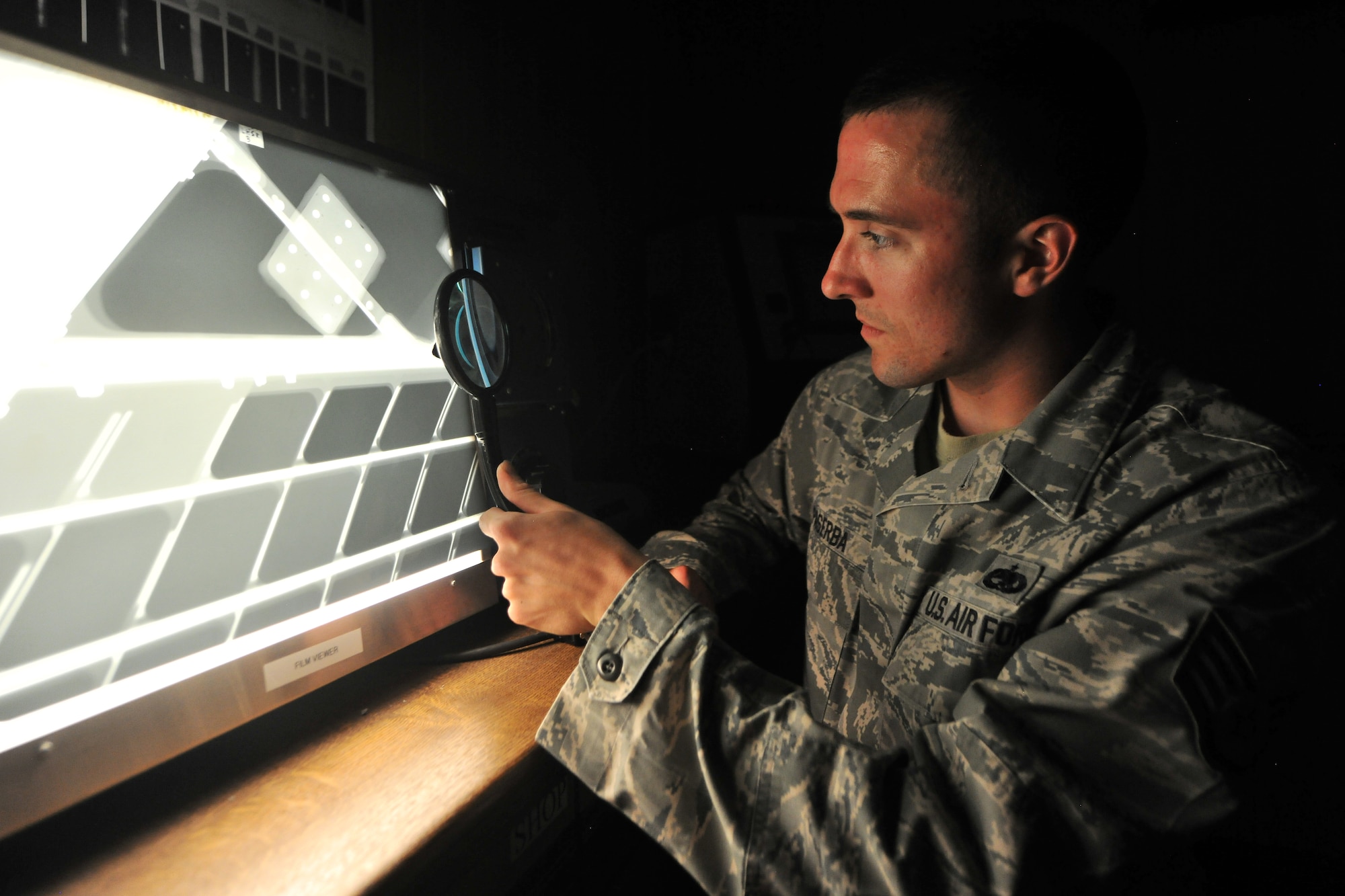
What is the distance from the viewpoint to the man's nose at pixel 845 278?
91 centimetres

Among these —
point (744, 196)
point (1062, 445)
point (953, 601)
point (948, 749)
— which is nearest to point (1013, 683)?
point (948, 749)

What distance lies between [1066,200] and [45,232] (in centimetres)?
104

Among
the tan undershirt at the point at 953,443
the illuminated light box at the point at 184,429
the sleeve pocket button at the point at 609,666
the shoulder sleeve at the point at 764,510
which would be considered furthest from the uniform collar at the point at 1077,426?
the illuminated light box at the point at 184,429

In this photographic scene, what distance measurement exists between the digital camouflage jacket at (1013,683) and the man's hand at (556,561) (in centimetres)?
5

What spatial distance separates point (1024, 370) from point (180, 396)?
3.24 ft

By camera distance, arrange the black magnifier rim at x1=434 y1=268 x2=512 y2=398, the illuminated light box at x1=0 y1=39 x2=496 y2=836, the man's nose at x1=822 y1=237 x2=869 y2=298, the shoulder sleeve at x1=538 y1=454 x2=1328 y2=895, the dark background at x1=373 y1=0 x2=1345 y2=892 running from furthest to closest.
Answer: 1. the dark background at x1=373 y1=0 x2=1345 y2=892
2. the man's nose at x1=822 y1=237 x2=869 y2=298
3. the black magnifier rim at x1=434 y1=268 x2=512 y2=398
4. the shoulder sleeve at x1=538 y1=454 x2=1328 y2=895
5. the illuminated light box at x1=0 y1=39 x2=496 y2=836

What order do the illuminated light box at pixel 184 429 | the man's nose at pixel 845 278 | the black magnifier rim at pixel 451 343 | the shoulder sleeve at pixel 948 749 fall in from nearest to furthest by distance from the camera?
the illuminated light box at pixel 184 429 < the shoulder sleeve at pixel 948 749 < the black magnifier rim at pixel 451 343 < the man's nose at pixel 845 278

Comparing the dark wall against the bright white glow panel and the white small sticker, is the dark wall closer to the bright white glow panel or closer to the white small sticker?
the bright white glow panel

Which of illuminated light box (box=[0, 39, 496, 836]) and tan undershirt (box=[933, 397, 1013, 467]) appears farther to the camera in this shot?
tan undershirt (box=[933, 397, 1013, 467])

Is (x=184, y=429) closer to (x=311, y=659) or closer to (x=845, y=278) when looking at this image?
(x=311, y=659)

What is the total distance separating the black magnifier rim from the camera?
0.67 meters

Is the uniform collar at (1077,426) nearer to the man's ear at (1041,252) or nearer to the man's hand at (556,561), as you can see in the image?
the man's ear at (1041,252)

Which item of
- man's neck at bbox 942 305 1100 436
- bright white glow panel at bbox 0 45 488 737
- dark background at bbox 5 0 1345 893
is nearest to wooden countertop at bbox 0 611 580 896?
bright white glow panel at bbox 0 45 488 737

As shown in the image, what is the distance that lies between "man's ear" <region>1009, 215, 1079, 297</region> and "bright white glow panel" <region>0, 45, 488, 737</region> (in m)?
0.78
